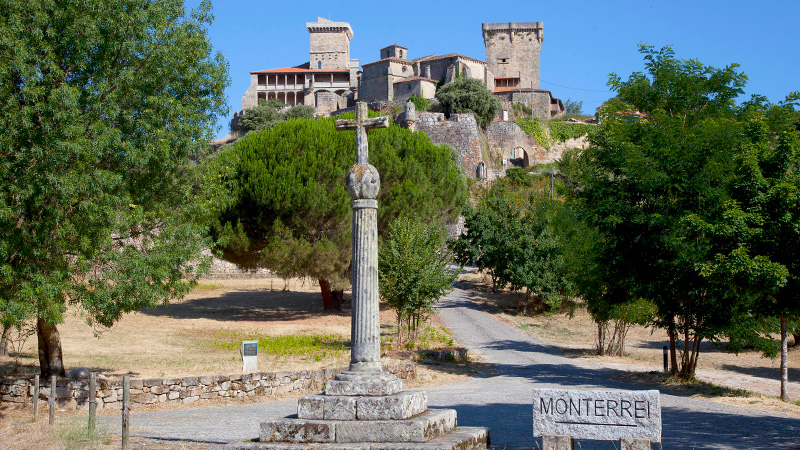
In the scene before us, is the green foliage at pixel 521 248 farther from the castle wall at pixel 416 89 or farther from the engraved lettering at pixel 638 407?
the castle wall at pixel 416 89

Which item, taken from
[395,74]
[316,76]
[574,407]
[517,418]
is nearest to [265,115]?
[395,74]

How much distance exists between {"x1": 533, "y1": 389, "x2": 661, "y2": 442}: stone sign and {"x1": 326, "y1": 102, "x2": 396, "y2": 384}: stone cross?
1.97 meters

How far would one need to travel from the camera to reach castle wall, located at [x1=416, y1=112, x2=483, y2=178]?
191 ft

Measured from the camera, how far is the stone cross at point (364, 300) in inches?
327

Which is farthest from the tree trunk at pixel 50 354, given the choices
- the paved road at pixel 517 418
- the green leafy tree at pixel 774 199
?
the green leafy tree at pixel 774 199

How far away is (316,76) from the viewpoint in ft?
301

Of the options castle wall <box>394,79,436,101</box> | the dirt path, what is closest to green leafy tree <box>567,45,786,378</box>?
the dirt path

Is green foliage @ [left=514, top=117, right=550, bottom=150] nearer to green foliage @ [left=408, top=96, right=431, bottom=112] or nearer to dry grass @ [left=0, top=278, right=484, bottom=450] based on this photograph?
green foliage @ [left=408, top=96, right=431, bottom=112]

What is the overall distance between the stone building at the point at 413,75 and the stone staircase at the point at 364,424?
208 ft

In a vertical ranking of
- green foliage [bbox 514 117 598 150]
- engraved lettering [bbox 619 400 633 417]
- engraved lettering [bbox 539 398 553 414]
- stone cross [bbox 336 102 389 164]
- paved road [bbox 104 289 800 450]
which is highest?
green foliage [bbox 514 117 598 150]

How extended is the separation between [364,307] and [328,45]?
94.6m

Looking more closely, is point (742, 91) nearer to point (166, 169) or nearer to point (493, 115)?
point (166, 169)

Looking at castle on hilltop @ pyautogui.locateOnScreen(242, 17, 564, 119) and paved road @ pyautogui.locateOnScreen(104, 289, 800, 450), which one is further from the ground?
castle on hilltop @ pyautogui.locateOnScreen(242, 17, 564, 119)

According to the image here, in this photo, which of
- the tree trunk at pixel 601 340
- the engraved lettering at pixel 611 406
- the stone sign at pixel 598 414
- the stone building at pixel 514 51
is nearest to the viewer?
the stone sign at pixel 598 414
